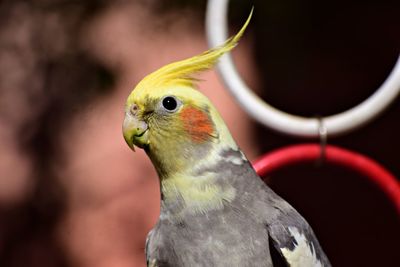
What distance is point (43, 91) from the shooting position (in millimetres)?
2736

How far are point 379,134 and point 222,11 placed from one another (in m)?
1.13

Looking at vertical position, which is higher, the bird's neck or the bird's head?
the bird's head

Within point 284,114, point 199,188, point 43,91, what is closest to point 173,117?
point 199,188

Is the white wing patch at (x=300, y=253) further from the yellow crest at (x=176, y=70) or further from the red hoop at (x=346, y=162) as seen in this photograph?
the yellow crest at (x=176, y=70)

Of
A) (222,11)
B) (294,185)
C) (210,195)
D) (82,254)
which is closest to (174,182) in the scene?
(210,195)

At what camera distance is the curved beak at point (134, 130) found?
1439 mm

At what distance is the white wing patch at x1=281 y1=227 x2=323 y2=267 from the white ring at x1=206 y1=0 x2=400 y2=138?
0.84ft

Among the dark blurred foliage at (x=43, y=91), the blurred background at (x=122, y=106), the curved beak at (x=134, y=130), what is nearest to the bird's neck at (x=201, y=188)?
the curved beak at (x=134, y=130)

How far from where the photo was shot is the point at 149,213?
2.63 metres

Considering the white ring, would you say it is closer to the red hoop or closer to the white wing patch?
the red hoop

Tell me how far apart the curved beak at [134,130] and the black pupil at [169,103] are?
0.21 ft

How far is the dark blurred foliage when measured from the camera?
8.82ft

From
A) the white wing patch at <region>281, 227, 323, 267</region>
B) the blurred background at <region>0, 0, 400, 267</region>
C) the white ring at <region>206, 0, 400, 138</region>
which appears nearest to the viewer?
the white wing patch at <region>281, 227, 323, 267</region>

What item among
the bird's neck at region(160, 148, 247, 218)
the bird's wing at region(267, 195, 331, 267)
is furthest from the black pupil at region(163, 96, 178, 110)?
the bird's wing at region(267, 195, 331, 267)
